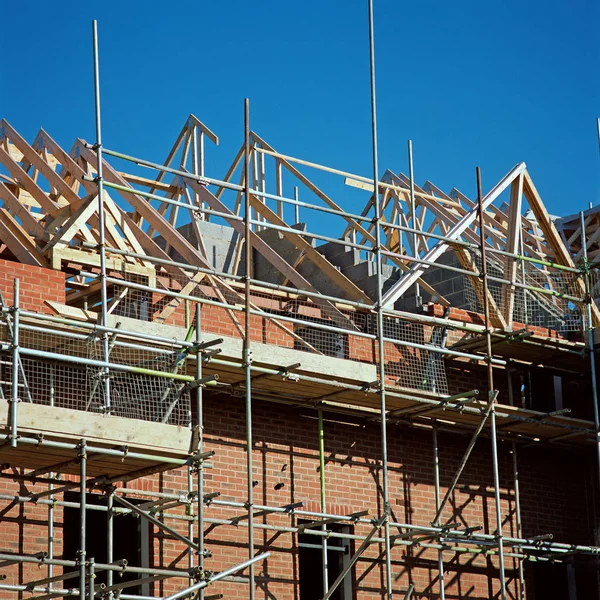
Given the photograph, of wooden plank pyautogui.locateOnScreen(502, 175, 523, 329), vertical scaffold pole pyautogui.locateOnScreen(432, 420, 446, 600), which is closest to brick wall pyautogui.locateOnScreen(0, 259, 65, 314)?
vertical scaffold pole pyautogui.locateOnScreen(432, 420, 446, 600)

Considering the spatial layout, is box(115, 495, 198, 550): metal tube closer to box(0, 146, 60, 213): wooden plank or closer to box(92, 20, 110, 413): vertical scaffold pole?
box(92, 20, 110, 413): vertical scaffold pole

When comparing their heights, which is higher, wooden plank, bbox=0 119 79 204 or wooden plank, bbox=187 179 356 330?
wooden plank, bbox=0 119 79 204

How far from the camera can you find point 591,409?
68.4 feet

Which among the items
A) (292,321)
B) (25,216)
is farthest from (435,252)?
(25,216)

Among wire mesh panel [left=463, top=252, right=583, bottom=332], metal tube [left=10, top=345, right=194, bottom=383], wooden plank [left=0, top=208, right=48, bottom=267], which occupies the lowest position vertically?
metal tube [left=10, top=345, right=194, bottom=383]

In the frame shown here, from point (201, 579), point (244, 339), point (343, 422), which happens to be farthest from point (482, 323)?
point (201, 579)

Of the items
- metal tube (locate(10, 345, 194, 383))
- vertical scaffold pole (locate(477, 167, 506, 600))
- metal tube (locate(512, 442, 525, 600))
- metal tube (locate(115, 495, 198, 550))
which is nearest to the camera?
metal tube (locate(10, 345, 194, 383))

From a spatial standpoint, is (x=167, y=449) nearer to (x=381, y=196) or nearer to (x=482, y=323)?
(x=482, y=323)

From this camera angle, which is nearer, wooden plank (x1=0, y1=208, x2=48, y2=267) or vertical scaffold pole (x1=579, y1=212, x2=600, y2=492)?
wooden plank (x1=0, y1=208, x2=48, y2=267)

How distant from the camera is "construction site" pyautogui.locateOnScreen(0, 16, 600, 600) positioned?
48.3ft

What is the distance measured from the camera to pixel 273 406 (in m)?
17.7

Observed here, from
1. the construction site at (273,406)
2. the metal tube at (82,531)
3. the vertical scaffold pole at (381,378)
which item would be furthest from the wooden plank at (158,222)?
the metal tube at (82,531)

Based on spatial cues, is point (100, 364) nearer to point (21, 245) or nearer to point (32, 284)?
point (32, 284)

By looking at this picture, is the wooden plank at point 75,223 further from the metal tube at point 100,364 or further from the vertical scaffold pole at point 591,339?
the vertical scaffold pole at point 591,339
